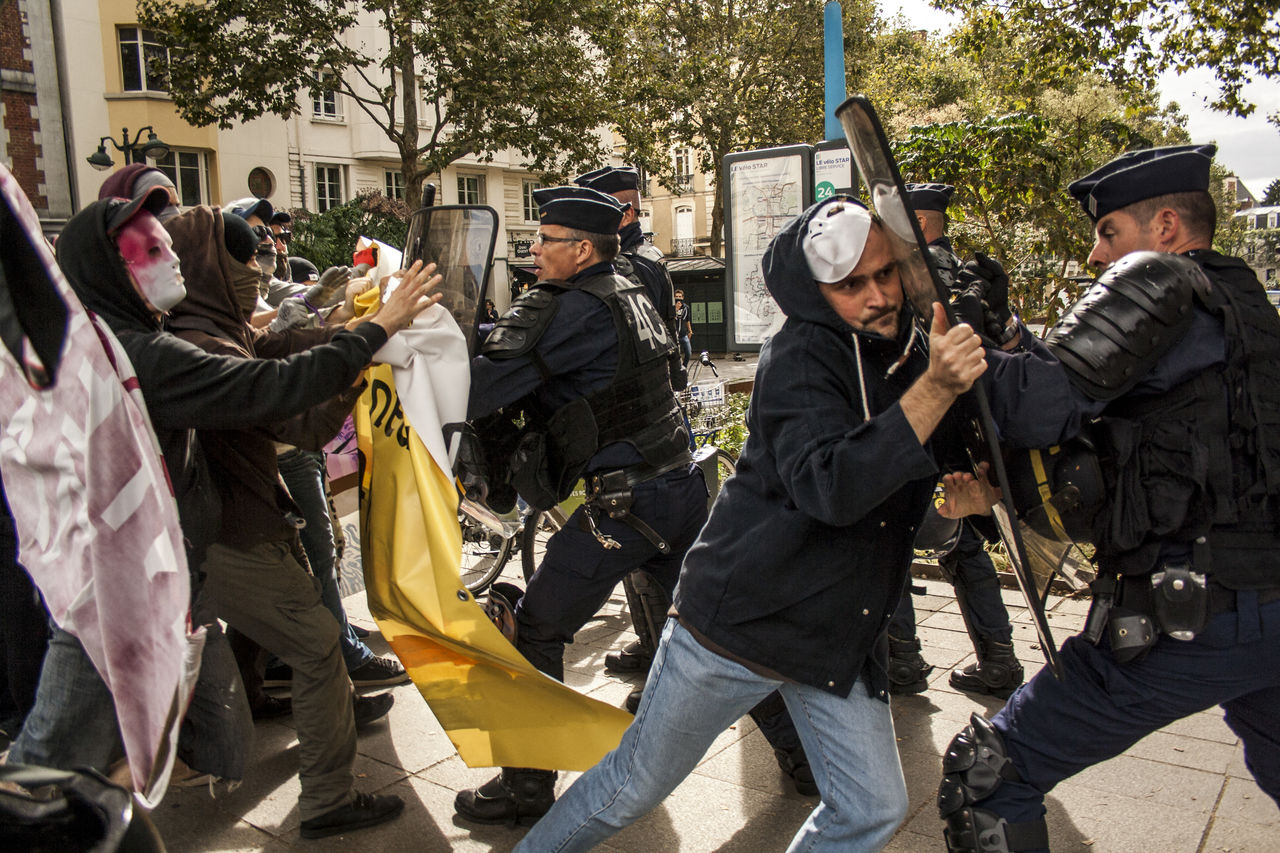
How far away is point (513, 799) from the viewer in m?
3.52

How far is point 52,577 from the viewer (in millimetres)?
2574

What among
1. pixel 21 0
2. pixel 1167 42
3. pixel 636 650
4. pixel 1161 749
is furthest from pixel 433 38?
pixel 1161 749

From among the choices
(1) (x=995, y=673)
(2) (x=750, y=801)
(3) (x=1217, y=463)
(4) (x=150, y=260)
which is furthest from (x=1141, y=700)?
(4) (x=150, y=260)

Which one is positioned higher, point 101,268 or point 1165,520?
point 101,268

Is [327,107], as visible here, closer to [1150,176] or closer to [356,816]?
[356,816]

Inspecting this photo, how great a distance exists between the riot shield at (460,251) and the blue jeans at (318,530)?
4.89ft

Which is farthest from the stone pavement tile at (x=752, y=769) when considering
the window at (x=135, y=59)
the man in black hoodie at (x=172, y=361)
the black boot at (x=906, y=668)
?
the window at (x=135, y=59)

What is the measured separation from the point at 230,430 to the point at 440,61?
19436 mm

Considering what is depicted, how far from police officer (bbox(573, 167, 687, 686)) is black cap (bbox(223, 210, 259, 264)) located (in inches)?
50.3

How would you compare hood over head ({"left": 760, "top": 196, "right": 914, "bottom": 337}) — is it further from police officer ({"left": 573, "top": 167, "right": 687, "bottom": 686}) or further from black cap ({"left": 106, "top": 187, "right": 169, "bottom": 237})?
black cap ({"left": 106, "top": 187, "right": 169, "bottom": 237})

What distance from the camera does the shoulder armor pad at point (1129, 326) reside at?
7.16 ft

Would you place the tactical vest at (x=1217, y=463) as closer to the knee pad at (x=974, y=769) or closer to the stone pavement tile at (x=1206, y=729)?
the knee pad at (x=974, y=769)

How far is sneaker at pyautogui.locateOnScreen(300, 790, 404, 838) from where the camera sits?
3.43 meters

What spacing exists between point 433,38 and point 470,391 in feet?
61.4
